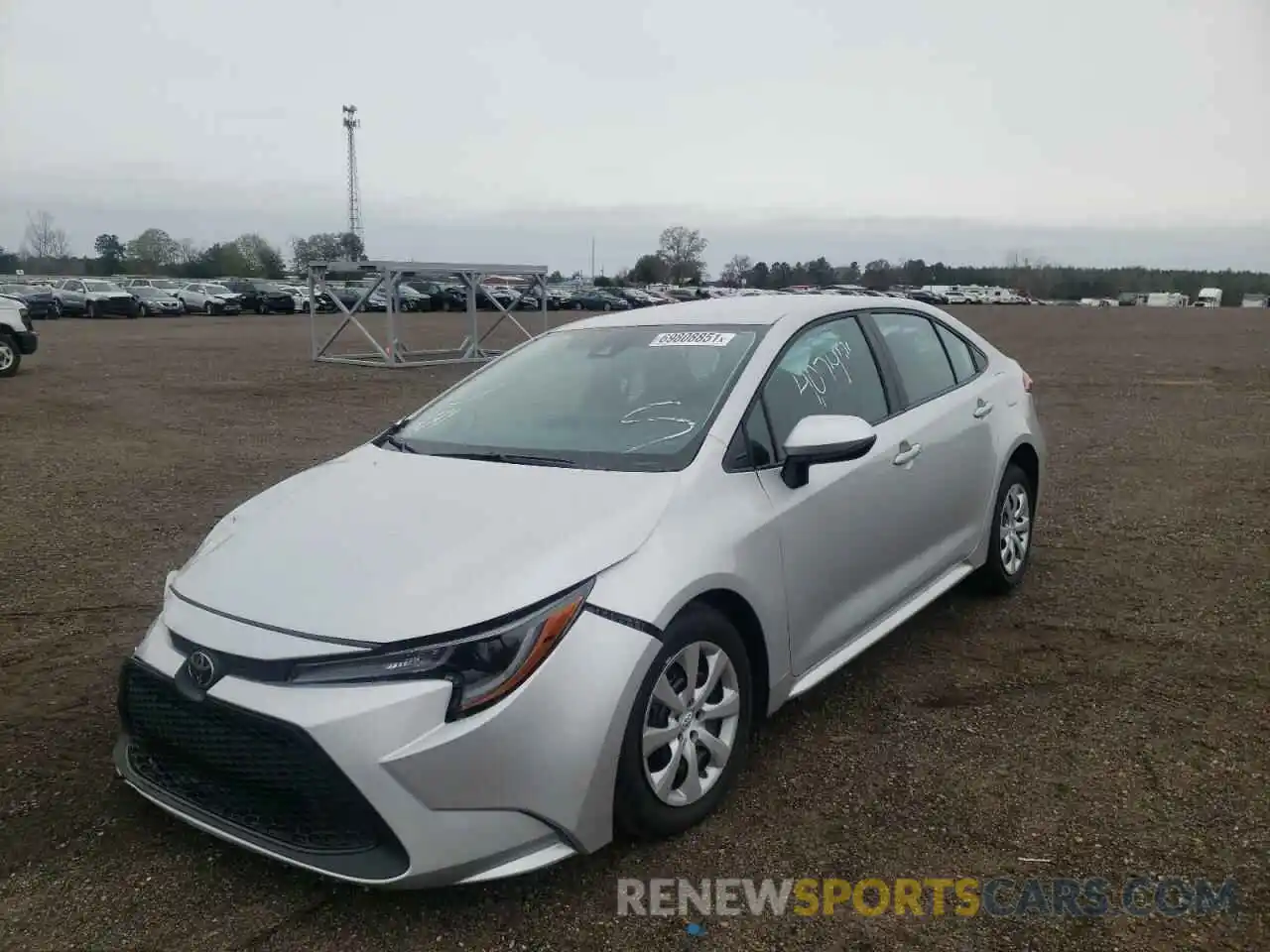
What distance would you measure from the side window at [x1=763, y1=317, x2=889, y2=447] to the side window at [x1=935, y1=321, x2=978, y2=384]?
2.70ft

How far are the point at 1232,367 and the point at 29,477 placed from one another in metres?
19.3

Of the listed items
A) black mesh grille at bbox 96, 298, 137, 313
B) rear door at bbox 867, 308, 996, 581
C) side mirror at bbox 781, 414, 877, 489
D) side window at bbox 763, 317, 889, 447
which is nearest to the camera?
side mirror at bbox 781, 414, 877, 489

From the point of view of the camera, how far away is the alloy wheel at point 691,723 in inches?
109

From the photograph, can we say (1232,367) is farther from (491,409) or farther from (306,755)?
(306,755)

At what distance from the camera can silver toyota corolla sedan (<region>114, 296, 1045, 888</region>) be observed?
95.2 inches

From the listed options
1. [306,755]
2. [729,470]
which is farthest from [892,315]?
[306,755]

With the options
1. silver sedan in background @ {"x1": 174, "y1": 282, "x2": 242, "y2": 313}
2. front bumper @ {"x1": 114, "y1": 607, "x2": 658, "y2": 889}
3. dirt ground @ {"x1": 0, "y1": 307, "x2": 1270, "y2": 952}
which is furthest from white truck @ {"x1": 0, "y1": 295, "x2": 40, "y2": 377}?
silver sedan in background @ {"x1": 174, "y1": 282, "x2": 242, "y2": 313}

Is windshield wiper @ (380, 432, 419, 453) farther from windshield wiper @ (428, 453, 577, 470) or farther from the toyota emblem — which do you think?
the toyota emblem

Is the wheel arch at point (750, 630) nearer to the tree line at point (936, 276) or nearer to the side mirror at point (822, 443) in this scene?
the side mirror at point (822, 443)

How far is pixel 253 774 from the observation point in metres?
2.48

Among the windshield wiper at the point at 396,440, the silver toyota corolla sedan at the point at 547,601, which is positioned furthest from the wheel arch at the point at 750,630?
the windshield wiper at the point at 396,440

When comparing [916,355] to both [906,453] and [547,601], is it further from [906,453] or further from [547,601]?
[547,601]

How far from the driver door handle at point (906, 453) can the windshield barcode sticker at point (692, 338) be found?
827mm

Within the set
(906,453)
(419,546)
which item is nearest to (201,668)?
(419,546)
